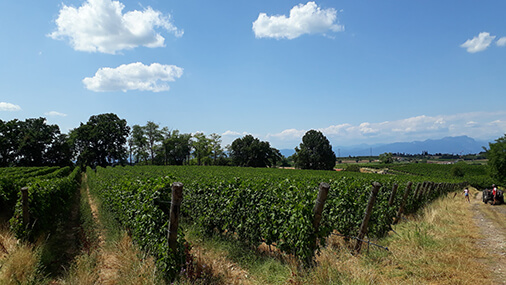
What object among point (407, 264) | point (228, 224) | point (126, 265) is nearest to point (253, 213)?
point (228, 224)

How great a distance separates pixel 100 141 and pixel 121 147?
5.44 meters

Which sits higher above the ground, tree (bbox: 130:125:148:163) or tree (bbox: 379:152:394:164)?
tree (bbox: 130:125:148:163)

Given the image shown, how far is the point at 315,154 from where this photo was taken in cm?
7588

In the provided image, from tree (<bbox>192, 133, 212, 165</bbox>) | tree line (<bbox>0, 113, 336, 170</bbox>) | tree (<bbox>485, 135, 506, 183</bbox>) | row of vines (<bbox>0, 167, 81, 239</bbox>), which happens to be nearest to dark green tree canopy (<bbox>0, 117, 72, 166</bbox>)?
tree line (<bbox>0, 113, 336, 170</bbox>)

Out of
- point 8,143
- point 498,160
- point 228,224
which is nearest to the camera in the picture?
point 228,224

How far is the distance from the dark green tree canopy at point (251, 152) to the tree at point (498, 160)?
5037 cm

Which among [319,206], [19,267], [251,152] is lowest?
[19,267]

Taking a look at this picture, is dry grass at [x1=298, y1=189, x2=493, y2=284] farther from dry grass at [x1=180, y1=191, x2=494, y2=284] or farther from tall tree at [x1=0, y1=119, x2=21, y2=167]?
tall tree at [x1=0, y1=119, x2=21, y2=167]

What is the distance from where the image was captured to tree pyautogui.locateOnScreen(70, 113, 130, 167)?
2532 inches

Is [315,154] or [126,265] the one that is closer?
[126,265]

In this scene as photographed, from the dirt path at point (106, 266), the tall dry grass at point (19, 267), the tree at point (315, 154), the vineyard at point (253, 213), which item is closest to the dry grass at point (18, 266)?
the tall dry grass at point (19, 267)

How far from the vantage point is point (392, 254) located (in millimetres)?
5637

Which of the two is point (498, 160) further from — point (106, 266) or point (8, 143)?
point (8, 143)

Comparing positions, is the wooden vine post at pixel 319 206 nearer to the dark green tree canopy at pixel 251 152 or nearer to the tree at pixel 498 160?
the tree at pixel 498 160
